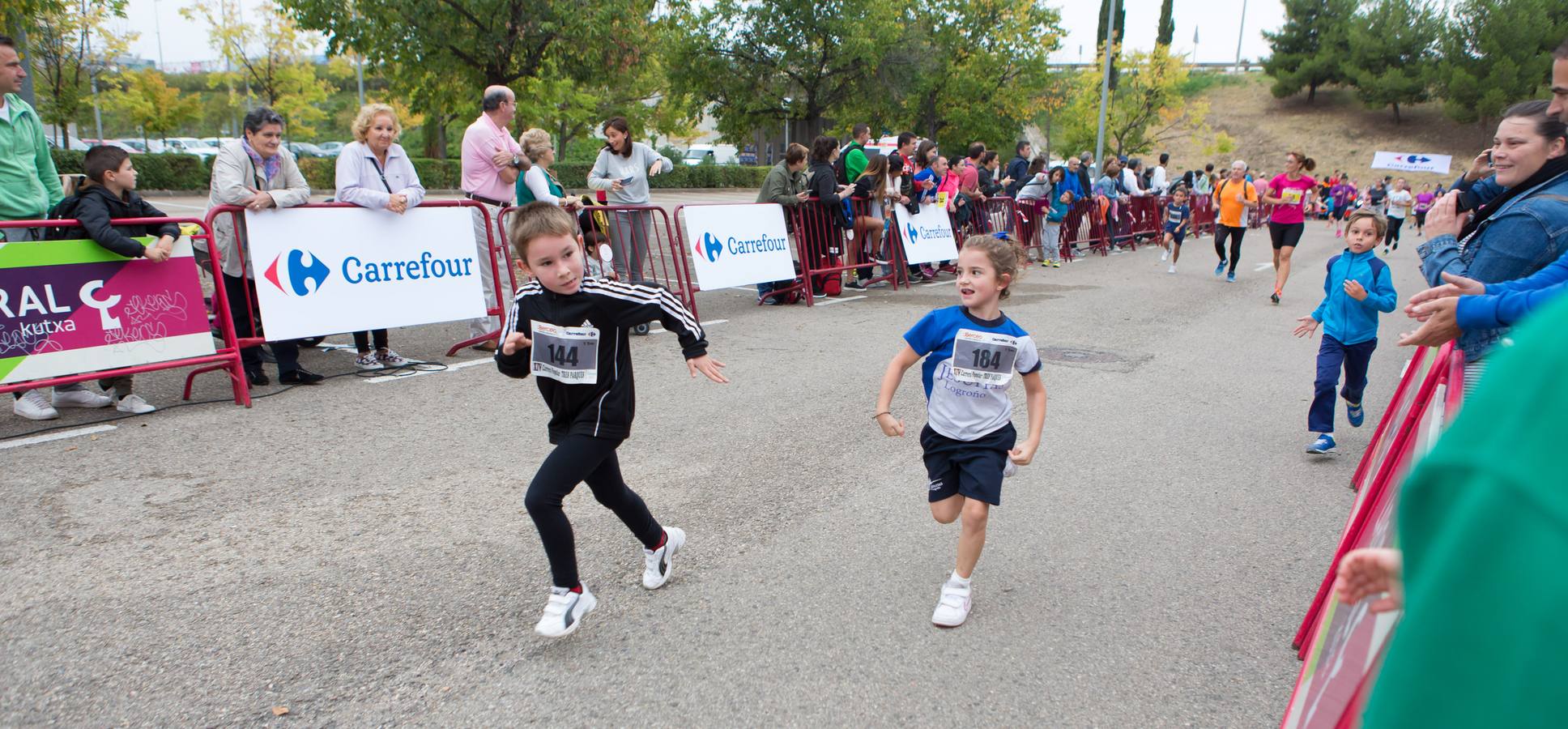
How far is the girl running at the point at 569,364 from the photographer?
3.44 meters

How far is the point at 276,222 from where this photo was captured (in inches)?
271

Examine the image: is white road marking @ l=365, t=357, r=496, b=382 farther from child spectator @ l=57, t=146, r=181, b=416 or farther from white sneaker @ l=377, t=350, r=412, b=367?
child spectator @ l=57, t=146, r=181, b=416

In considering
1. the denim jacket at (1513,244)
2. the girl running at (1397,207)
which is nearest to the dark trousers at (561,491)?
the denim jacket at (1513,244)

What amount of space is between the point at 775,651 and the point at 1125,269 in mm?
14588

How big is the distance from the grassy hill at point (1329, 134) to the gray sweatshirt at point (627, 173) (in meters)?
61.2

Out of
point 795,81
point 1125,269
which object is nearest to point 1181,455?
point 1125,269

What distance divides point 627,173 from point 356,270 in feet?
10.6

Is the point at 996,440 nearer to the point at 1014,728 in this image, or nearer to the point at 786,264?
the point at 1014,728

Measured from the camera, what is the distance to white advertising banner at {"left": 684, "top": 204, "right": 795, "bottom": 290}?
33.8 feet

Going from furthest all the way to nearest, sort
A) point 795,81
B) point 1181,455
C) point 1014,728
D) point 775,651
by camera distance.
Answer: point 795,81
point 1181,455
point 775,651
point 1014,728

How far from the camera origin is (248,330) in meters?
7.01

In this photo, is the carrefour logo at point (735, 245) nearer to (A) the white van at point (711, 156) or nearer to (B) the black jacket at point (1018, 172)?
(B) the black jacket at point (1018, 172)

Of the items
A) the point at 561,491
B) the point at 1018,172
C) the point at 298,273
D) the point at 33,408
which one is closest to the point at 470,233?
the point at 298,273

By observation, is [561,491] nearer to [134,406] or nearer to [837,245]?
[134,406]
